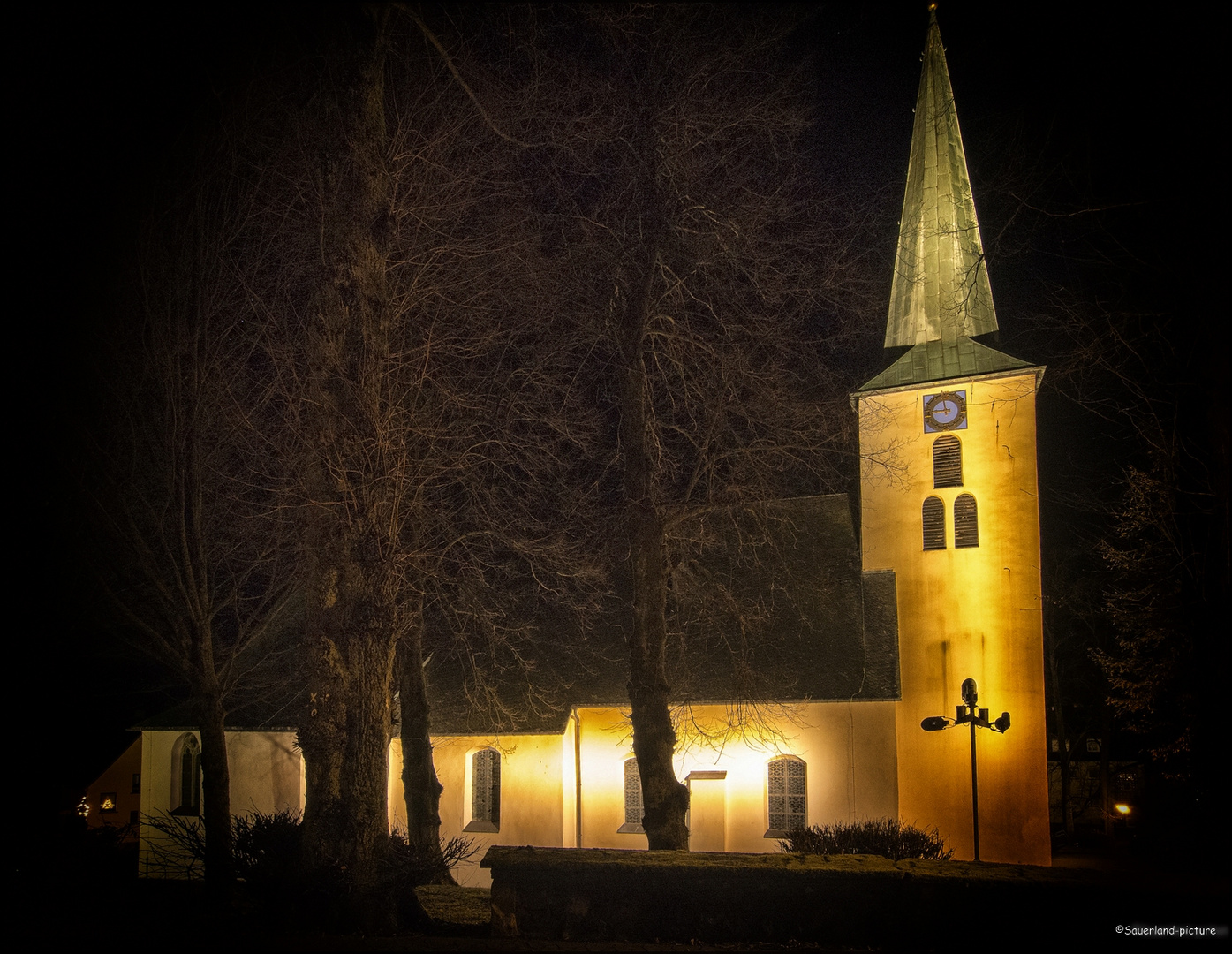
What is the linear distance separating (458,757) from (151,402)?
12.1 metres

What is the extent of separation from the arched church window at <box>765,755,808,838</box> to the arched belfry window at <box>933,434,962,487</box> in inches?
292

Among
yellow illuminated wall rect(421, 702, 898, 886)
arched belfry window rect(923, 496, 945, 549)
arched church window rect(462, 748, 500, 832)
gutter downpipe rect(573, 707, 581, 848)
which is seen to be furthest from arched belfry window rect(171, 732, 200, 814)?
arched belfry window rect(923, 496, 945, 549)

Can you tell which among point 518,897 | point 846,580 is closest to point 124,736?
point 846,580

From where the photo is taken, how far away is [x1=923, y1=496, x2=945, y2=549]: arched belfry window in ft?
79.9

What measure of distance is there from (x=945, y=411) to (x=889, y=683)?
22.3 feet

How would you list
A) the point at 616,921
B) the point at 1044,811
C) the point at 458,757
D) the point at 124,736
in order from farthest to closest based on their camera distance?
the point at 124,736 → the point at 458,757 → the point at 1044,811 → the point at 616,921

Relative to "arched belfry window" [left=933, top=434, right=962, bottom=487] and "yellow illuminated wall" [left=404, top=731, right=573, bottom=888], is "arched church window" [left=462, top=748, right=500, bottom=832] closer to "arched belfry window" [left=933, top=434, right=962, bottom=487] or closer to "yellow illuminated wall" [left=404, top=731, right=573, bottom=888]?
"yellow illuminated wall" [left=404, top=731, right=573, bottom=888]

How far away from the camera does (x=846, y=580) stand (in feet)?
81.8

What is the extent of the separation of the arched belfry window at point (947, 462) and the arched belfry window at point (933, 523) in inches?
18.2

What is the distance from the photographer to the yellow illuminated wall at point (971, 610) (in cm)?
2238

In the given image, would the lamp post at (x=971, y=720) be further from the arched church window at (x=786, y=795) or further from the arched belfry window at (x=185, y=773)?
the arched belfry window at (x=185, y=773)

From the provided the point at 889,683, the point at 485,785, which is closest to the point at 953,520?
the point at 889,683

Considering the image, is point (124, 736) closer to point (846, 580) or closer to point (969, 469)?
point (846, 580)

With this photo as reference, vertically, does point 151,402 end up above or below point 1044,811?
above
